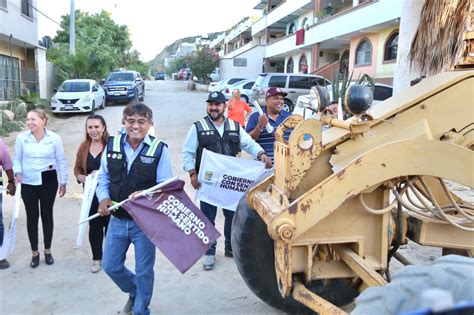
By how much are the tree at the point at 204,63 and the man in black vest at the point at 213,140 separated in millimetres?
38008

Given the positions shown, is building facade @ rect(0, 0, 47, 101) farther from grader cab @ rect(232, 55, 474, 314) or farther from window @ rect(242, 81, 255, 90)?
grader cab @ rect(232, 55, 474, 314)

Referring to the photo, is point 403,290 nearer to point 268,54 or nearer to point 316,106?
point 316,106

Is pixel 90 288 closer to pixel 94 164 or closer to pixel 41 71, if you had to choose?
pixel 94 164

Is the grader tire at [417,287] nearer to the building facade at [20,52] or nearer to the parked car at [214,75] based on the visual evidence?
the building facade at [20,52]

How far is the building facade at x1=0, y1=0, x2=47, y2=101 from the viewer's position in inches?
706

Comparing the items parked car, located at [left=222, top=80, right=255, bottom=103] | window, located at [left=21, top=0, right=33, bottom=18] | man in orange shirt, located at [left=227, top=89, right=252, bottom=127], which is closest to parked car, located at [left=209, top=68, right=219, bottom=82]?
parked car, located at [left=222, top=80, right=255, bottom=103]

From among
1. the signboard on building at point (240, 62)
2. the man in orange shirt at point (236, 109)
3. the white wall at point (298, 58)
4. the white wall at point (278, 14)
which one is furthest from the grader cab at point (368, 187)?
the signboard on building at point (240, 62)

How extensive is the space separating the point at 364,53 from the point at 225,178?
20.1 m

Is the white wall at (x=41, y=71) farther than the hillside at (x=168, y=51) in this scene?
No

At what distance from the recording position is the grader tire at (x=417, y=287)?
164cm

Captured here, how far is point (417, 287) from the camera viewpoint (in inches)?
67.6

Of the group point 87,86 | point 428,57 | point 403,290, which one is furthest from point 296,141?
point 87,86

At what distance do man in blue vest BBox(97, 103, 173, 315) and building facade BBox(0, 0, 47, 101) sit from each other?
16.5 meters

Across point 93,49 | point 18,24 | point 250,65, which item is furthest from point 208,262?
point 250,65
